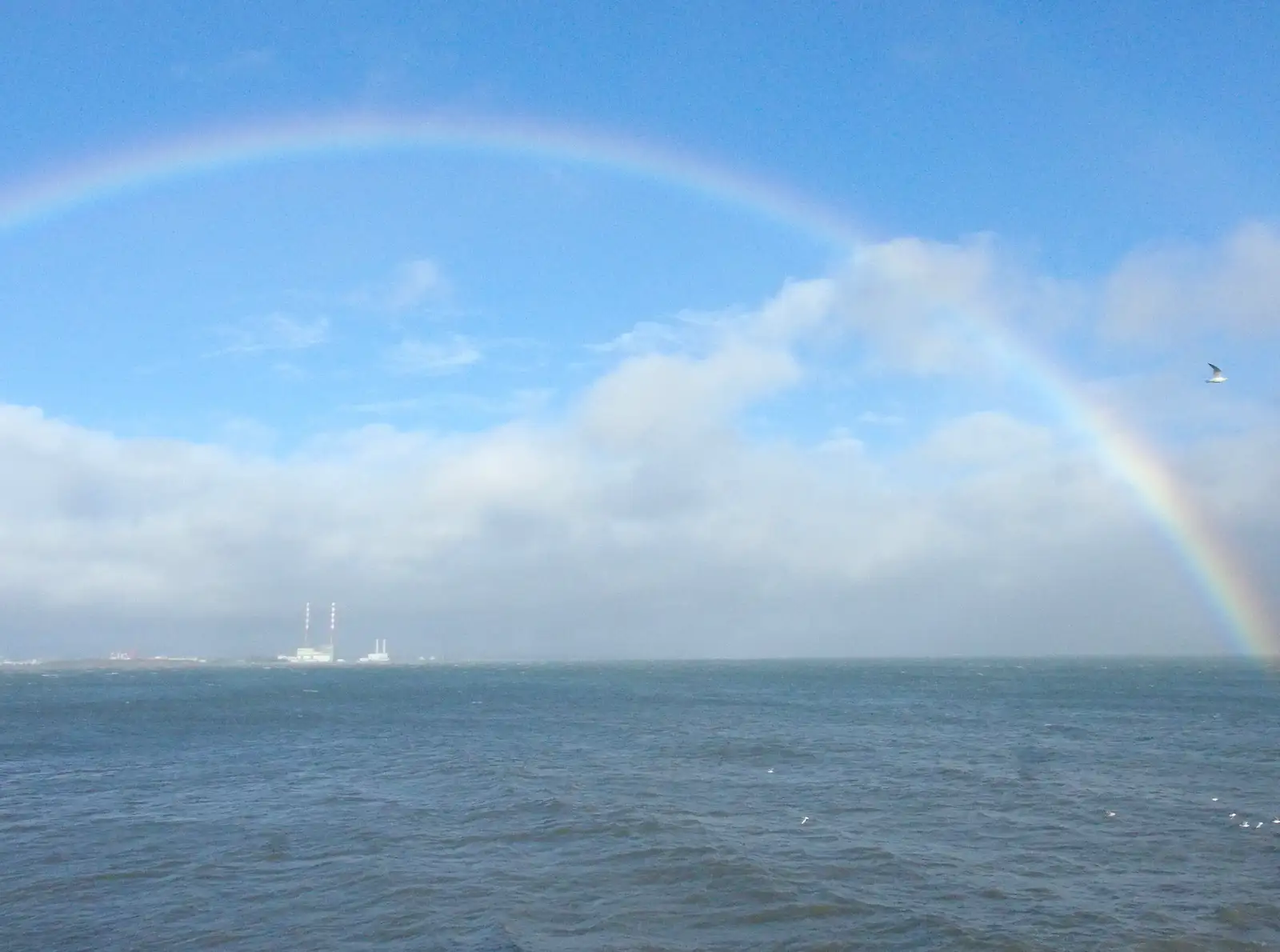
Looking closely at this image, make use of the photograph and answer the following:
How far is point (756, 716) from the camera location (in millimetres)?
103688

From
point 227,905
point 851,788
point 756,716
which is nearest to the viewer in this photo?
point 227,905

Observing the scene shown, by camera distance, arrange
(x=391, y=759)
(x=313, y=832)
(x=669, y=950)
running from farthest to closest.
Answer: (x=391, y=759) → (x=313, y=832) → (x=669, y=950)

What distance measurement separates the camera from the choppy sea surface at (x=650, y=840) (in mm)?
28188

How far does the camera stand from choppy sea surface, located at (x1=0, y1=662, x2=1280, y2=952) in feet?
92.5

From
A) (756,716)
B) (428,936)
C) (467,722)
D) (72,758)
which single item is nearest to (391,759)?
(72,758)

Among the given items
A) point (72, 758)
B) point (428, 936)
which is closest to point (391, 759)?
point (72, 758)

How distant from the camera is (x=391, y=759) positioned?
6725cm

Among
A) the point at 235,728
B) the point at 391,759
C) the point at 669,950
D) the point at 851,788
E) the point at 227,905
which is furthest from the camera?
the point at 235,728

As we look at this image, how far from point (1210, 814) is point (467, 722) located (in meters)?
72.8

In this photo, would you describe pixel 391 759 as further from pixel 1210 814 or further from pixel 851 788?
pixel 1210 814

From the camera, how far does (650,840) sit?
39.2 metres

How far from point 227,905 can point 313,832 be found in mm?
11000

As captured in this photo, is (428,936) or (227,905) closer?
(428,936)

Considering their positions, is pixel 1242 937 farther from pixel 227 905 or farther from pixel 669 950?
pixel 227 905
